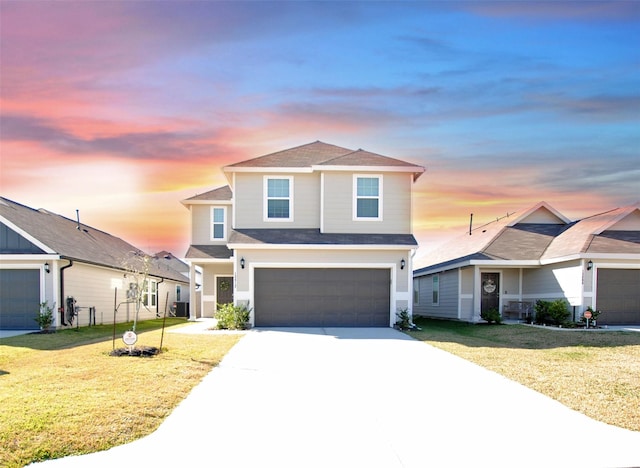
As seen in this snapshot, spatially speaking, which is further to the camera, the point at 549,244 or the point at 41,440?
the point at 549,244

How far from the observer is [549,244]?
798 inches

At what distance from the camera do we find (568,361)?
10289mm

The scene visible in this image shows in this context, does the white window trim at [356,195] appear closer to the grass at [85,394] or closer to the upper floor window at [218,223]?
the grass at [85,394]

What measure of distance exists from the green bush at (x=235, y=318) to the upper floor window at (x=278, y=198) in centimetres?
352

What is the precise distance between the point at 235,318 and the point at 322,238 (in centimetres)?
390

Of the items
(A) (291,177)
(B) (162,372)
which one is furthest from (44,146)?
(B) (162,372)

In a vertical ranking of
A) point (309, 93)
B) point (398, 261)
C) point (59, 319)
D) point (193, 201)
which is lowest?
point (59, 319)

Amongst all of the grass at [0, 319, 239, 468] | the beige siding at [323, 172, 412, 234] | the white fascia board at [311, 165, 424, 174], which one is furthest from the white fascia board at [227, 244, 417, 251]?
the grass at [0, 319, 239, 468]

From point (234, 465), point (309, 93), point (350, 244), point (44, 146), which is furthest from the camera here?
point (350, 244)

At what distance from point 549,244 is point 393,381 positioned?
14.8m

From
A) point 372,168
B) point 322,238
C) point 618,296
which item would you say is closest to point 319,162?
point 372,168

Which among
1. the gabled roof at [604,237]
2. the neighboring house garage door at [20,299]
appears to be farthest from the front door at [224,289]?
the gabled roof at [604,237]

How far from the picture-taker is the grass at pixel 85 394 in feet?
16.5

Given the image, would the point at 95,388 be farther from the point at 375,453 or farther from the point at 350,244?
the point at 350,244
